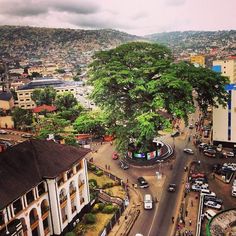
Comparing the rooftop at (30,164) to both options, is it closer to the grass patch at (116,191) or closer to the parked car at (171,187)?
the grass patch at (116,191)

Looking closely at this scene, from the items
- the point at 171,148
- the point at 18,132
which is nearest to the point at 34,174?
the point at 171,148

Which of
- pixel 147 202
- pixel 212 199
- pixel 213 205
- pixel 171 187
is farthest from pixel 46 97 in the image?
pixel 213 205

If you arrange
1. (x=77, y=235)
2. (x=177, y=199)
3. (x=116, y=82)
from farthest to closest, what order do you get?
(x=116, y=82) → (x=177, y=199) → (x=77, y=235)

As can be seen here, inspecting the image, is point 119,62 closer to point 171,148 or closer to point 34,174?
point 171,148

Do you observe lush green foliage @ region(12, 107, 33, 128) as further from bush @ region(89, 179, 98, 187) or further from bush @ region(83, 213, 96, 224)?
bush @ region(83, 213, 96, 224)

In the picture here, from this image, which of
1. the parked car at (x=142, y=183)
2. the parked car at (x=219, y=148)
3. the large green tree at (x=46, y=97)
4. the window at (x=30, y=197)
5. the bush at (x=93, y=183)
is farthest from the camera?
the large green tree at (x=46, y=97)

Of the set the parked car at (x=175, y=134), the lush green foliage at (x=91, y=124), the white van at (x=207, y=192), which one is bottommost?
the white van at (x=207, y=192)

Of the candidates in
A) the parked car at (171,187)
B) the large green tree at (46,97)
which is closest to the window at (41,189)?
the parked car at (171,187)
